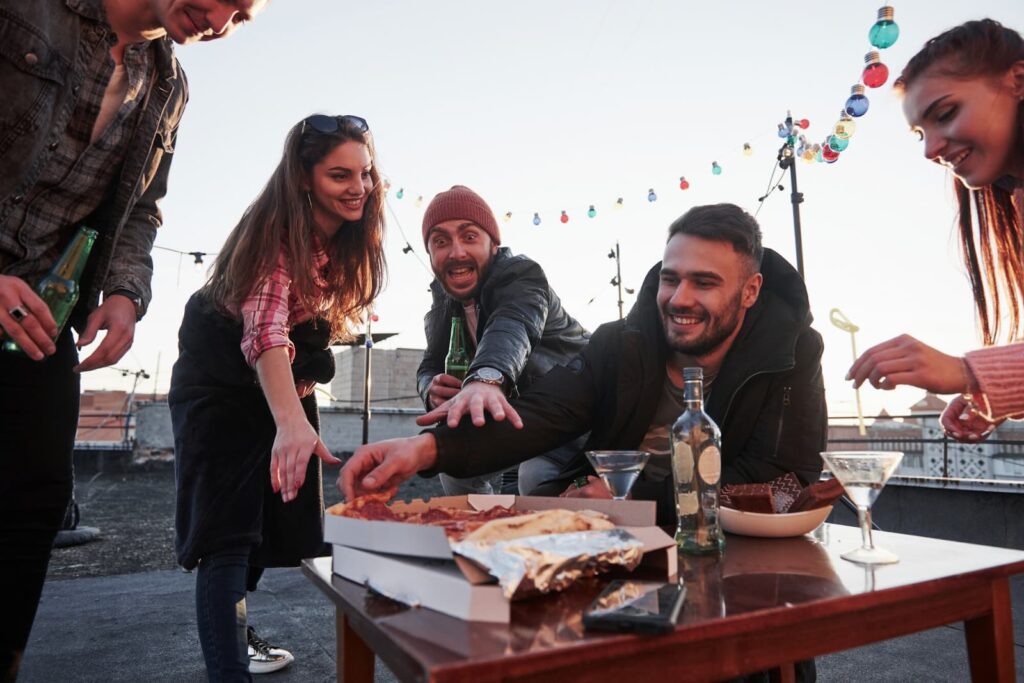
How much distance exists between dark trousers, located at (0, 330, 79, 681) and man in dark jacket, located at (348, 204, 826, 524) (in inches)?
37.0

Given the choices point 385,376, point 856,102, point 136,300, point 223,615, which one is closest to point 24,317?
point 136,300

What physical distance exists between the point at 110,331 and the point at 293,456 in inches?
23.4

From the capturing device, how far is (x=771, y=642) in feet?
2.88

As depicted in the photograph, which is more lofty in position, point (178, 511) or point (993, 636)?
point (178, 511)

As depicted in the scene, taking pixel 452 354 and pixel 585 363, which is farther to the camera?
pixel 452 354

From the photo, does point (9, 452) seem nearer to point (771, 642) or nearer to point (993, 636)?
point (771, 642)

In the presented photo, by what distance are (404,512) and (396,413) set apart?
57.6ft

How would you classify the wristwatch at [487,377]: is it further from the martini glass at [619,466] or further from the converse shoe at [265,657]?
the converse shoe at [265,657]

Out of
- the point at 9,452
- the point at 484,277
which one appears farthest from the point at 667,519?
the point at 9,452

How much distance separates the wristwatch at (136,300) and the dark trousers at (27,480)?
178mm

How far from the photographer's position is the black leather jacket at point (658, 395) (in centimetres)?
176

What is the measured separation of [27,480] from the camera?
1622mm

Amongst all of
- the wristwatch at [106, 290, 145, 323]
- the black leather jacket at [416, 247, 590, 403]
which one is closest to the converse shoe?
the black leather jacket at [416, 247, 590, 403]

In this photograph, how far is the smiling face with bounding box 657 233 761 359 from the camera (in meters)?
2.14
